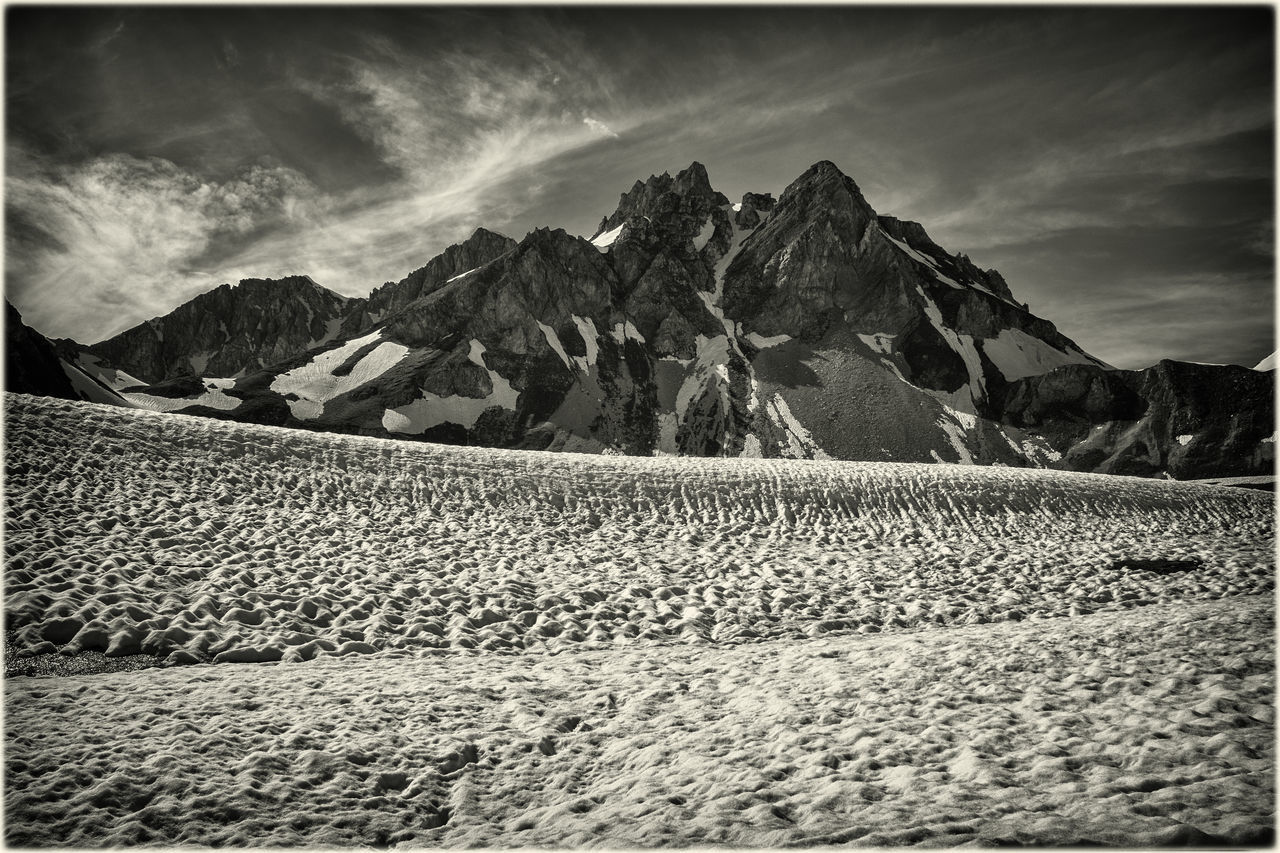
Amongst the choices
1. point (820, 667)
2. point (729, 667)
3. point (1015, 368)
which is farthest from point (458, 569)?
point (1015, 368)

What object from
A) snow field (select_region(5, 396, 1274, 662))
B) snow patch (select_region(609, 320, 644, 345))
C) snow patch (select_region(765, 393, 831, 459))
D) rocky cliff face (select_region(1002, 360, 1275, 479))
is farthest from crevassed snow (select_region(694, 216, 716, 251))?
snow field (select_region(5, 396, 1274, 662))

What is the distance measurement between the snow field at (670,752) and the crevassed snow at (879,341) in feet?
377

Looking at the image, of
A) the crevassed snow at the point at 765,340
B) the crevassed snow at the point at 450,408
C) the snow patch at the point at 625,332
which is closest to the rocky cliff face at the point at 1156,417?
the crevassed snow at the point at 765,340

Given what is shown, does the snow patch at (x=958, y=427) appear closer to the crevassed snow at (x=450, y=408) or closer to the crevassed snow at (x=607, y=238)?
the crevassed snow at (x=450, y=408)

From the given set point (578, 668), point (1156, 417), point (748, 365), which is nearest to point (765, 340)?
point (748, 365)

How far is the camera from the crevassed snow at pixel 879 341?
114 meters

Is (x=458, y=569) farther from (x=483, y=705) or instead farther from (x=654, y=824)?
(x=654, y=824)

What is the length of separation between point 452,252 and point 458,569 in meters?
159

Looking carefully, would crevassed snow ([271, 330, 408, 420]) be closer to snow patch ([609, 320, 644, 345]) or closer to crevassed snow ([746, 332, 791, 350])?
snow patch ([609, 320, 644, 345])

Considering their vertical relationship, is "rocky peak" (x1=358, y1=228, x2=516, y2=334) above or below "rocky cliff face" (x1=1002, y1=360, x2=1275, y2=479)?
above

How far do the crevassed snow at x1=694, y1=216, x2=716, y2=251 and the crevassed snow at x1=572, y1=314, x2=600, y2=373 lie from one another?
4142 centimetres

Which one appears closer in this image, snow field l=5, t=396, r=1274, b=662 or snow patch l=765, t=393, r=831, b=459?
snow field l=5, t=396, r=1274, b=662

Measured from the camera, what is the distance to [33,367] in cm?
7075

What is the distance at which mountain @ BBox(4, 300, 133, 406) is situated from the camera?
67562 mm
